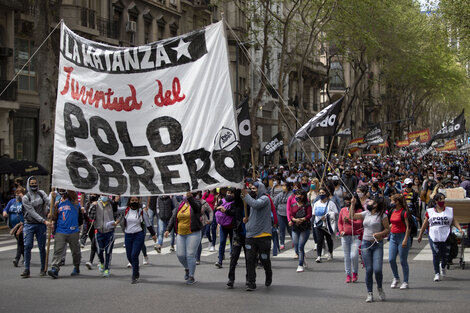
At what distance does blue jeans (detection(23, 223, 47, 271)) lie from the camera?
12629mm

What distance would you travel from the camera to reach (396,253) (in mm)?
11508

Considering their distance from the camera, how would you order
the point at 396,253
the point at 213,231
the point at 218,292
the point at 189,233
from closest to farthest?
1. the point at 218,292
2. the point at 396,253
3. the point at 189,233
4. the point at 213,231

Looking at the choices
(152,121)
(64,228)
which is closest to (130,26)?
(64,228)

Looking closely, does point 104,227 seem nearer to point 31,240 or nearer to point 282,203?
point 31,240

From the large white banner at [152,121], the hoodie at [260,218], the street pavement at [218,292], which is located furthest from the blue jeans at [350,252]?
the large white banner at [152,121]

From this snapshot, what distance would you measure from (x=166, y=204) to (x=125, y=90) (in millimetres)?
6205

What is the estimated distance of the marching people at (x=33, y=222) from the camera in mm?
12586

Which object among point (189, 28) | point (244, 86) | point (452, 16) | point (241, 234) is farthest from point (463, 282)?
point (244, 86)

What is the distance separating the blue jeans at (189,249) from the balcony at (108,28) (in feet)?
83.2

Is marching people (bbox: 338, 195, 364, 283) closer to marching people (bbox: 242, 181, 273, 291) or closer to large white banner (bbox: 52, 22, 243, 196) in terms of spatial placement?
marching people (bbox: 242, 181, 273, 291)

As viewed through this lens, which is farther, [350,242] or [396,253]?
[350,242]

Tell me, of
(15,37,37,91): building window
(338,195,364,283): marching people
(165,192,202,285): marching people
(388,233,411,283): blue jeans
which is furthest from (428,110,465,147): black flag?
(165,192,202,285): marching people

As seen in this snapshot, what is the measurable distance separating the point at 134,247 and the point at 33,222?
203 cm

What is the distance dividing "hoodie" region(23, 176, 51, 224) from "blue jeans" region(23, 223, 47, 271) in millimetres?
101
